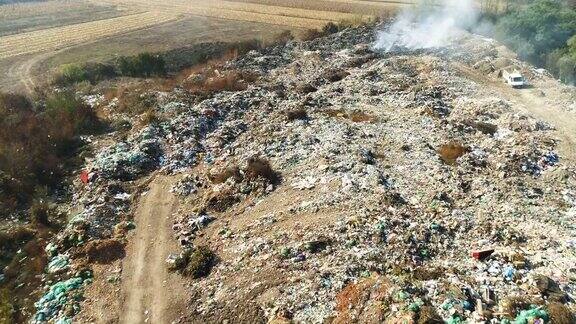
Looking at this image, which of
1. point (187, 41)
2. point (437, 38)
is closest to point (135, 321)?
point (437, 38)

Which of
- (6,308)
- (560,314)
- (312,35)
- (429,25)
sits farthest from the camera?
(429,25)

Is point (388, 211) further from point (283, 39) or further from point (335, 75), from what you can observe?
point (283, 39)

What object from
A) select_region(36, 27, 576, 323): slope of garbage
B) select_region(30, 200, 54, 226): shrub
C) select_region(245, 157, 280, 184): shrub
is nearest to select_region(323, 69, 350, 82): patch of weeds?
select_region(36, 27, 576, 323): slope of garbage

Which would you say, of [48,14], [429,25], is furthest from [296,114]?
[48,14]

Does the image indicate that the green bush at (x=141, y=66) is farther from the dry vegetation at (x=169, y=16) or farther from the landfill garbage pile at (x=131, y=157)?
the dry vegetation at (x=169, y=16)

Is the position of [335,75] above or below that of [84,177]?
above

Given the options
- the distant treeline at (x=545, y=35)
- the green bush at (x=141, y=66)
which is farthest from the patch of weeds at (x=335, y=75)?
the distant treeline at (x=545, y=35)

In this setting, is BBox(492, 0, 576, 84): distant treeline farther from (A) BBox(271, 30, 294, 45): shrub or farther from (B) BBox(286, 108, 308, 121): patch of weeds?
(B) BBox(286, 108, 308, 121): patch of weeds
